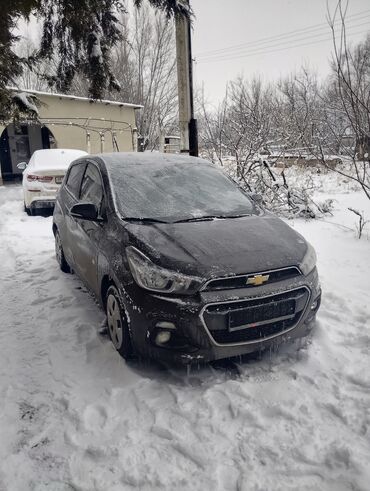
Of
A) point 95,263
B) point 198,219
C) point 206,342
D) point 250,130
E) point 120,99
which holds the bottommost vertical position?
point 206,342

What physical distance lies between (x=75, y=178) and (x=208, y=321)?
3.04 meters

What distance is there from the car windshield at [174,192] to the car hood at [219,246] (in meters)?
0.23

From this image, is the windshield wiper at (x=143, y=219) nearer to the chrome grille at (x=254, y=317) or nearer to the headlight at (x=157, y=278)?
the headlight at (x=157, y=278)

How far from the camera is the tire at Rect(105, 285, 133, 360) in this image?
9.92 ft

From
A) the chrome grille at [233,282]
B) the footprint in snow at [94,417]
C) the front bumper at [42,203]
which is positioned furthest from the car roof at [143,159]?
the front bumper at [42,203]

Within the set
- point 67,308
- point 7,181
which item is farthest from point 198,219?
point 7,181

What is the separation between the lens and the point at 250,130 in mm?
9617

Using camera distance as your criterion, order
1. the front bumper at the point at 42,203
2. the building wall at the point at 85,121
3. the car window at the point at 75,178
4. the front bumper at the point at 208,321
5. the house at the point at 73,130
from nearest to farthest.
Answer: the front bumper at the point at 208,321, the car window at the point at 75,178, the front bumper at the point at 42,203, the building wall at the point at 85,121, the house at the point at 73,130

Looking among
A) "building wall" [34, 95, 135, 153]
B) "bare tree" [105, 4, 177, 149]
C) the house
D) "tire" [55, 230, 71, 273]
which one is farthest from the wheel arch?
"bare tree" [105, 4, 177, 149]

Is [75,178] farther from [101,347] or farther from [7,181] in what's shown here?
[7,181]

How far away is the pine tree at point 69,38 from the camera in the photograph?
4.55 metres

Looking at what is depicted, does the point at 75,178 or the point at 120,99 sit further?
the point at 120,99

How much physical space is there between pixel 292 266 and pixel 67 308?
247 cm

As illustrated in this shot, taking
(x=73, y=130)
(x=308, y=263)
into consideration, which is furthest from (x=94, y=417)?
(x=73, y=130)
